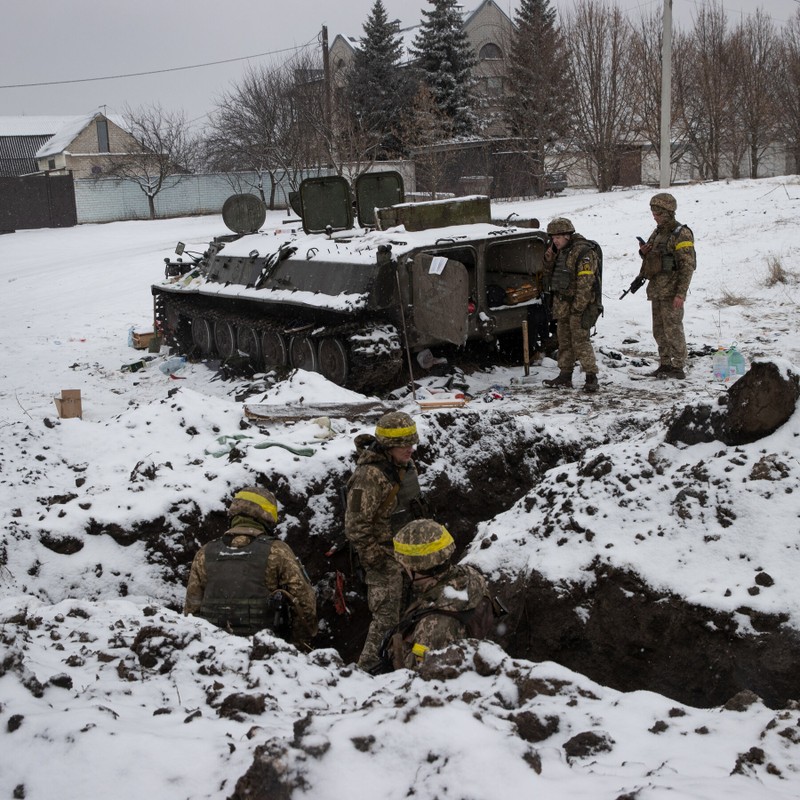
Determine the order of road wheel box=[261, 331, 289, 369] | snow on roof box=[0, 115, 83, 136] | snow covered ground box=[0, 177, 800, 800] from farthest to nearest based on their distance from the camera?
snow on roof box=[0, 115, 83, 136] < road wheel box=[261, 331, 289, 369] < snow covered ground box=[0, 177, 800, 800]

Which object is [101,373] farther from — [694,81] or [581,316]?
[694,81]

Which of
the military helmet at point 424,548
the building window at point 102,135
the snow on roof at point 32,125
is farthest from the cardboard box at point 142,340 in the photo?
the snow on roof at point 32,125

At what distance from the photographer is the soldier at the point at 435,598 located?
3.89 metres

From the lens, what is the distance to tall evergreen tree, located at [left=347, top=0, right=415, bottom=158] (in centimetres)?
3538

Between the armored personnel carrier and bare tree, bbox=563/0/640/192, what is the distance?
2115cm

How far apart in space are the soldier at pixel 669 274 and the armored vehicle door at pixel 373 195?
15.1 ft

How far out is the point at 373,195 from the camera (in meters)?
13.0

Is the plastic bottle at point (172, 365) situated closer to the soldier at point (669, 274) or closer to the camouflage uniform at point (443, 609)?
the soldier at point (669, 274)

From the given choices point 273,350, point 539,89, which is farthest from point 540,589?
point 539,89

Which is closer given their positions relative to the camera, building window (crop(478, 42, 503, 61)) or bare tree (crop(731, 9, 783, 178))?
bare tree (crop(731, 9, 783, 178))

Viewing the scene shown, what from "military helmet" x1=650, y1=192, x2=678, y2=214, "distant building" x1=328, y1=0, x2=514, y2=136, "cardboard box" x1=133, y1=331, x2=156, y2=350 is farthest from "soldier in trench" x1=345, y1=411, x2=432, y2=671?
"distant building" x1=328, y1=0, x2=514, y2=136

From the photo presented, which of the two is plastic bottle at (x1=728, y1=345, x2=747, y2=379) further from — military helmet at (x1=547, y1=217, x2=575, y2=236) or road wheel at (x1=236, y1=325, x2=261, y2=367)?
road wheel at (x1=236, y1=325, x2=261, y2=367)

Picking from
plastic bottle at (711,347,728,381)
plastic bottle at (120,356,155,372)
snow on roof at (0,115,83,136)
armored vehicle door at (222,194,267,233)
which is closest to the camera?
plastic bottle at (711,347,728,381)

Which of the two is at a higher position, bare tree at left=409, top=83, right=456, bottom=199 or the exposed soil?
bare tree at left=409, top=83, right=456, bottom=199
